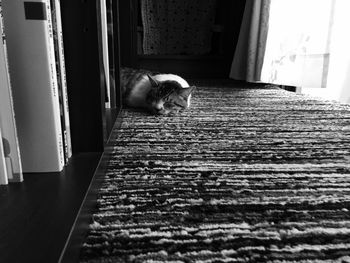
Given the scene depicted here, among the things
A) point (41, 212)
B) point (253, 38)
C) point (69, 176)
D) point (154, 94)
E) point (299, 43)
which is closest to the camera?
point (41, 212)

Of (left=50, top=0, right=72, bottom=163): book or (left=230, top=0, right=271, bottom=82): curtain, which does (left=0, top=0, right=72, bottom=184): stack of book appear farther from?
(left=230, top=0, right=271, bottom=82): curtain

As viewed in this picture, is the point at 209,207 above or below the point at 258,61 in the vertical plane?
below

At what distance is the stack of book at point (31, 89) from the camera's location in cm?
48

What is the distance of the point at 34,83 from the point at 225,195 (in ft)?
1.32

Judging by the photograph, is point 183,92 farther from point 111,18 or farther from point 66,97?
point 66,97

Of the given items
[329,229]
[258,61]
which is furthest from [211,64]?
[329,229]

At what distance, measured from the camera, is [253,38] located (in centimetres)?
209

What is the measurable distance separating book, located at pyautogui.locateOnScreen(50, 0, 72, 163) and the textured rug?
0.13 metres

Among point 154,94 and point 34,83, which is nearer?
point 34,83

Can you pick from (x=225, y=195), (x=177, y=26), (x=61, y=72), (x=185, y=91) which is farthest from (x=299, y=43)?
(x=61, y=72)

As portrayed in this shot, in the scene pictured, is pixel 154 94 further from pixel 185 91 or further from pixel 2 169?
pixel 2 169

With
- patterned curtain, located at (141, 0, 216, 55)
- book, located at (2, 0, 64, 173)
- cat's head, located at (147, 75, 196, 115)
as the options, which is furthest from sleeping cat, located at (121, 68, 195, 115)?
patterned curtain, located at (141, 0, 216, 55)

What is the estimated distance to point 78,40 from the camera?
0.61 meters

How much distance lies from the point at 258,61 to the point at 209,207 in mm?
1684
